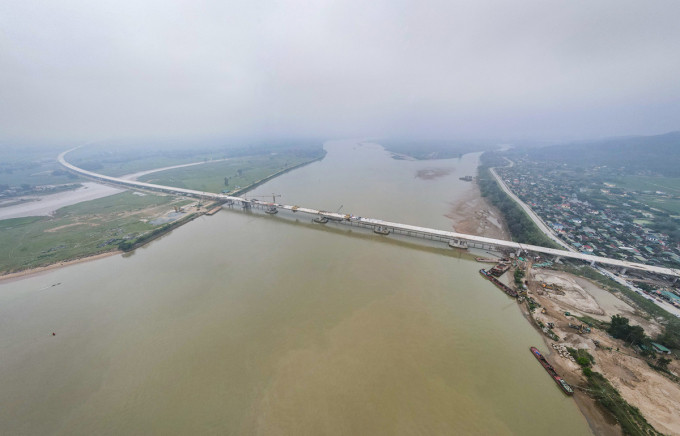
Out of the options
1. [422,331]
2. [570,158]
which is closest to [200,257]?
[422,331]

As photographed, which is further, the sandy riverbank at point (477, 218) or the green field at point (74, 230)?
the sandy riverbank at point (477, 218)

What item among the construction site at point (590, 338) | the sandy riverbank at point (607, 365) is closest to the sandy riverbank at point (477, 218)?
the construction site at point (590, 338)

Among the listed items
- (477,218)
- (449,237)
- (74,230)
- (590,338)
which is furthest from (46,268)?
(477,218)

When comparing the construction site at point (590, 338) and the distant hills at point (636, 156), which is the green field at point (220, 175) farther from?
the distant hills at point (636, 156)

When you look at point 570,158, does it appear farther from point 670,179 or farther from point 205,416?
point 205,416

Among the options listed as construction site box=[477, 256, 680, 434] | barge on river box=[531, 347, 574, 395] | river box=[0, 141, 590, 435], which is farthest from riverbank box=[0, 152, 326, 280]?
construction site box=[477, 256, 680, 434]

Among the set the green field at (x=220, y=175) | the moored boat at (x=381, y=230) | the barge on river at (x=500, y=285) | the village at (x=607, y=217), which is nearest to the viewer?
the barge on river at (x=500, y=285)
